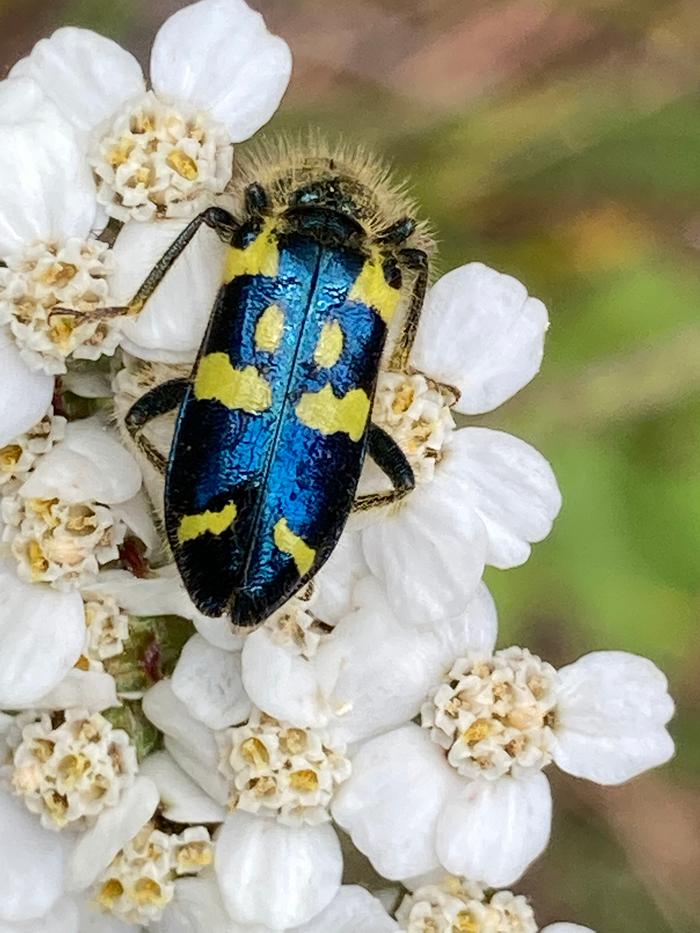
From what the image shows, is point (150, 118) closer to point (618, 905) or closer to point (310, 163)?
point (310, 163)

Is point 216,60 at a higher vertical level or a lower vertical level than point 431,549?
higher

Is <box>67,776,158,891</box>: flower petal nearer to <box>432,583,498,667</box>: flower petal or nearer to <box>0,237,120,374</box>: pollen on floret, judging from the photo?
<box>432,583,498,667</box>: flower petal

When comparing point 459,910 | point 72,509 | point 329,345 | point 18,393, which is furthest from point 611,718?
point 18,393

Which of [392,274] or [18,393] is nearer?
[18,393]

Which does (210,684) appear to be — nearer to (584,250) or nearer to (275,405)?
(275,405)

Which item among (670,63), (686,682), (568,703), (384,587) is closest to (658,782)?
(686,682)

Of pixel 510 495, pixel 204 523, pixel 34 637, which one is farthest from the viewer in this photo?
pixel 510 495
